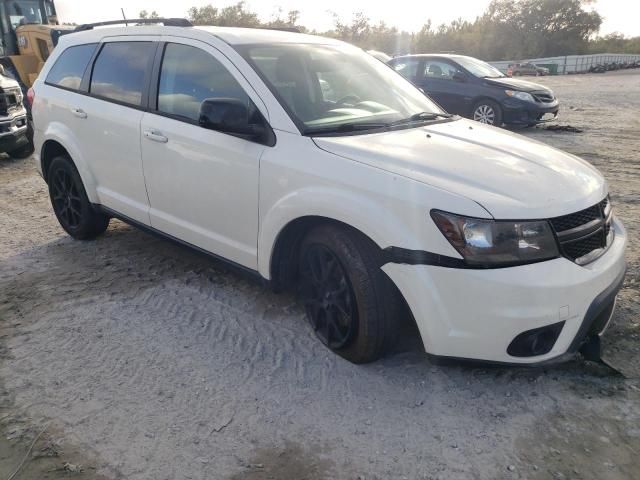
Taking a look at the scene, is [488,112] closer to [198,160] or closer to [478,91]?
[478,91]

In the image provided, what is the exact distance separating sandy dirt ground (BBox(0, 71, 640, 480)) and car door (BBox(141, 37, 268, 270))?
1.79 feet

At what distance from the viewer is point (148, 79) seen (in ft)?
13.3

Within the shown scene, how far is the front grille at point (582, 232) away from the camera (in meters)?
2.64

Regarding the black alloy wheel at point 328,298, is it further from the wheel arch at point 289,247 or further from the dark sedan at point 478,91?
the dark sedan at point 478,91

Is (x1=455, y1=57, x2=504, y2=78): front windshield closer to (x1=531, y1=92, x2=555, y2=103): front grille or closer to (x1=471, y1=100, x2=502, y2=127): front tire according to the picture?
(x1=471, y1=100, x2=502, y2=127): front tire

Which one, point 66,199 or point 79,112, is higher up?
point 79,112

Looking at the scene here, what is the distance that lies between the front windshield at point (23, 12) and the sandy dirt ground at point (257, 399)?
11302 mm

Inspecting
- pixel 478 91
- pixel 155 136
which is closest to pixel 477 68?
pixel 478 91

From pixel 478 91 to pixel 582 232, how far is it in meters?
9.31

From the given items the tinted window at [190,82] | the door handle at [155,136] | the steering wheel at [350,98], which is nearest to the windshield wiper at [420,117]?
the steering wheel at [350,98]

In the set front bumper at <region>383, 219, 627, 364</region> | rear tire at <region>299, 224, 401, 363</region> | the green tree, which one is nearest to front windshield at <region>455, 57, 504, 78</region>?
rear tire at <region>299, 224, 401, 363</region>

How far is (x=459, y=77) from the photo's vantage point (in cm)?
1158

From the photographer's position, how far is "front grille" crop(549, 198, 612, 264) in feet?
8.66

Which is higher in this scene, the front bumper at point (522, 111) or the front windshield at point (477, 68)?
the front windshield at point (477, 68)
